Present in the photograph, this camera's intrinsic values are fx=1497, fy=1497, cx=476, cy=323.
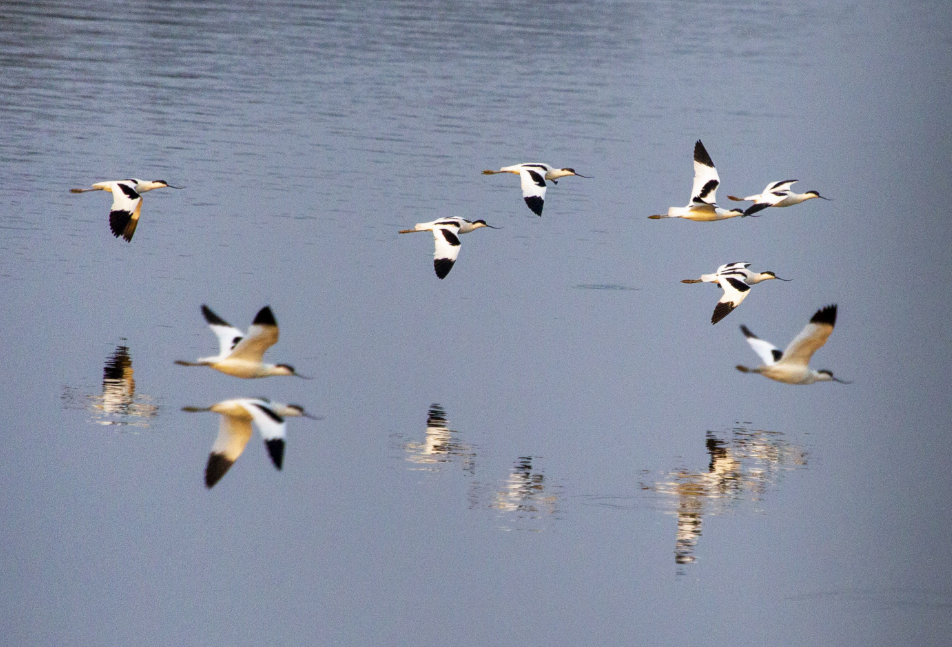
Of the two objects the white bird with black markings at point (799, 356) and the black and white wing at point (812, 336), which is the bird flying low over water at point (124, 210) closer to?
the white bird with black markings at point (799, 356)

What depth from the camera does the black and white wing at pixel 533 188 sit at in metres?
18.0

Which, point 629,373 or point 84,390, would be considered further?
point 629,373

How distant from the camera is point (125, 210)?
17000 millimetres

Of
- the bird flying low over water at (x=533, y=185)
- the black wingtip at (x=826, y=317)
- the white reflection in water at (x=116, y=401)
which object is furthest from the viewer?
the bird flying low over water at (x=533, y=185)

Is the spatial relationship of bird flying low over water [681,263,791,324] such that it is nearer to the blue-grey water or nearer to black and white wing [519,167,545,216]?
the blue-grey water

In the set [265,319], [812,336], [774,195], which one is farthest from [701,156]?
[265,319]

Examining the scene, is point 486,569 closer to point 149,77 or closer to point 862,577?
point 862,577

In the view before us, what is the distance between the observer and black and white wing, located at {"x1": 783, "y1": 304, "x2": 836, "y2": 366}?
1287 cm

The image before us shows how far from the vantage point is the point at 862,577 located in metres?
12.6

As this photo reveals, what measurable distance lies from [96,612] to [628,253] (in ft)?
36.2

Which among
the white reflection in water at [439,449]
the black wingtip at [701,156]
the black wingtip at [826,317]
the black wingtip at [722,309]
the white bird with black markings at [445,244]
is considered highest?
the black wingtip at [701,156]

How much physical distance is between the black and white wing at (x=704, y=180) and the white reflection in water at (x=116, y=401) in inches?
286

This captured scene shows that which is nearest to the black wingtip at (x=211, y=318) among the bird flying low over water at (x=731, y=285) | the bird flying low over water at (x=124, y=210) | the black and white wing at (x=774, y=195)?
the bird flying low over water at (x=124, y=210)

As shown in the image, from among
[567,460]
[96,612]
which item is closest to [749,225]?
[567,460]
